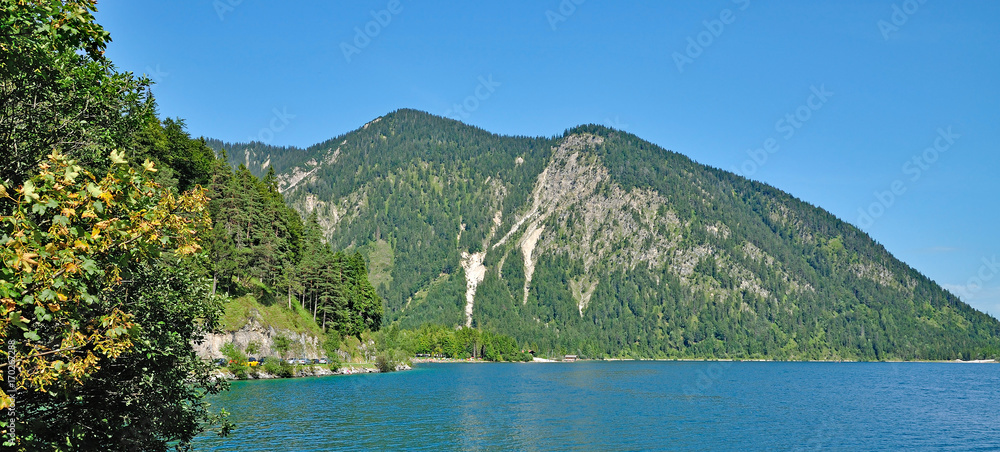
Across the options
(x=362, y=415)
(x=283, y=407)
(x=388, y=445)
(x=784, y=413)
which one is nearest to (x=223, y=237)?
(x=283, y=407)

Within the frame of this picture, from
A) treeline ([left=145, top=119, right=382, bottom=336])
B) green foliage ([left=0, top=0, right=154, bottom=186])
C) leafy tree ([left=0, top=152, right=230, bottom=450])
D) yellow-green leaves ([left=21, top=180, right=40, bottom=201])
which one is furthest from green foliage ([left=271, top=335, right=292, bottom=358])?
yellow-green leaves ([left=21, top=180, right=40, bottom=201])

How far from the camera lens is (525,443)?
172ft

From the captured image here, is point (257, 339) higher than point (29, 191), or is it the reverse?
point (29, 191)

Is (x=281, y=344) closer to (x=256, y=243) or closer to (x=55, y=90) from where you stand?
(x=256, y=243)

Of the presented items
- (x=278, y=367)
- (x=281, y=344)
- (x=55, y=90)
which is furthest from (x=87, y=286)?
(x=281, y=344)

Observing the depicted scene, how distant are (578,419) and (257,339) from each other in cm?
5653

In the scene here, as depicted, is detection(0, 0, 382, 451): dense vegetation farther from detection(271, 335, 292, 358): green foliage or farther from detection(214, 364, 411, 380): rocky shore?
detection(271, 335, 292, 358): green foliage

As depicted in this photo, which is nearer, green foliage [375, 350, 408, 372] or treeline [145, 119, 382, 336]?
treeline [145, 119, 382, 336]

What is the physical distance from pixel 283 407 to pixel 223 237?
33129 mm

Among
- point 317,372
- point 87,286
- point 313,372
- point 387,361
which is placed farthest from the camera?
point 387,361

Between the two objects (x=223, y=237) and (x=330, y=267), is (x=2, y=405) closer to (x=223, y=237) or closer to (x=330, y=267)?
(x=223, y=237)

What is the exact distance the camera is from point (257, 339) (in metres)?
98.9

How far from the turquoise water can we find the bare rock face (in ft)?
21.4

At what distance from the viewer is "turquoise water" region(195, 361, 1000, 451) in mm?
52125
